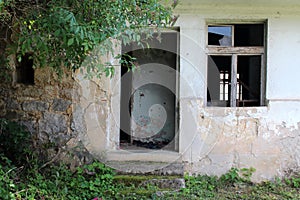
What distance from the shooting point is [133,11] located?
9.80 ft

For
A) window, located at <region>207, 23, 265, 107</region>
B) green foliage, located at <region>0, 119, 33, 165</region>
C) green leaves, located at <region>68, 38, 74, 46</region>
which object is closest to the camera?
green leaves, located at <region>68, 38, 74, 46</region>

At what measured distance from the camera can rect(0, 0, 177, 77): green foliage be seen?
249 centimetres

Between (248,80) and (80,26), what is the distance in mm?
3088

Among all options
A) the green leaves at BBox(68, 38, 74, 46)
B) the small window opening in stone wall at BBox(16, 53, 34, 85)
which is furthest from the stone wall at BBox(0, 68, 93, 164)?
the green leaves at BBox(68, 38, 74, 46)

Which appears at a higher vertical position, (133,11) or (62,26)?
(133,11)

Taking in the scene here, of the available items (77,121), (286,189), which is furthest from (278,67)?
(77,121)

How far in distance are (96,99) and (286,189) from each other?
8.96ft

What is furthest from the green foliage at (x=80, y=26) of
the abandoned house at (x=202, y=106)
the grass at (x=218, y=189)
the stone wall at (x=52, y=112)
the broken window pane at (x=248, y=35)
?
the broken window pane at (x=248, y=35)

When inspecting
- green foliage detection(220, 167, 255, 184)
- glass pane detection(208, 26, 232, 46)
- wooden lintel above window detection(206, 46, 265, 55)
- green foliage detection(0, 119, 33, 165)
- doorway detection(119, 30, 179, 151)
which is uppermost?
glass pane detection(208, 26, 232, 46)

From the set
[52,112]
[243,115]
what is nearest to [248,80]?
[243,115]

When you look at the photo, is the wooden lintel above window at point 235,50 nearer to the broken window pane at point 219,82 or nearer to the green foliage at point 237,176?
the broken window pane at point 219,82

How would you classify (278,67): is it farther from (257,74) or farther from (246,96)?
(246,96)

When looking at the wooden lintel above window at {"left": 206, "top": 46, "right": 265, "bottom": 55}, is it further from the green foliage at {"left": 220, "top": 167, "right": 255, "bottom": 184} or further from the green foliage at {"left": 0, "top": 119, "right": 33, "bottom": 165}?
the green foliage at {"left": 0, "top": 119, "right": 33, "bottom": 165}

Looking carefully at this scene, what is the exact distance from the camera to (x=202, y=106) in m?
4.25
